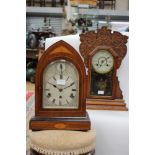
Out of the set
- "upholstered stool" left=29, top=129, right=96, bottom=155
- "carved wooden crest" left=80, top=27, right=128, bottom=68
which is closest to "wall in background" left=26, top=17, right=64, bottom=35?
"carved wooden crest" left=80, top=27, right=128, bottom=68

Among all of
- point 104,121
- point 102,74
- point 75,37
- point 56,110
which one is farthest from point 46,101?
point 75,37

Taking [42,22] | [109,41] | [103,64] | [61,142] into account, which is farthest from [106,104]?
[42,22]

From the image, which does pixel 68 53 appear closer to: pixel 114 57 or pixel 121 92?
pixel 114 57

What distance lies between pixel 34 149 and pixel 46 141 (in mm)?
82

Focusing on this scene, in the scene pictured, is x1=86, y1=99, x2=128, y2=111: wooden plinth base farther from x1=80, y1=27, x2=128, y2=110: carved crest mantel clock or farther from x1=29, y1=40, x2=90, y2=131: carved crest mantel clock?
x1=29, y1=40, x2=90, y2=131: carved crest mantel clock

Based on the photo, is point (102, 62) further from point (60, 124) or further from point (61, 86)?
point (60, 124)

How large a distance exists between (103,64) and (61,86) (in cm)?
42

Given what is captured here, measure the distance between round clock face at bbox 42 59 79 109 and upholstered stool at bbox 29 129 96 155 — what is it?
0.46 ft

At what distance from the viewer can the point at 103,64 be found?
1.60 meters

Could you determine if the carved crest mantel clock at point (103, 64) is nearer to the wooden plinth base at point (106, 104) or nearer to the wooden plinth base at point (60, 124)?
the wooden plinth base at point (106, 104)

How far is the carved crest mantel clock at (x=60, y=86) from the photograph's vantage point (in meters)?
1.26

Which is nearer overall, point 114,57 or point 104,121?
point 104,121

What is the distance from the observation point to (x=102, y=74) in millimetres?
1621
